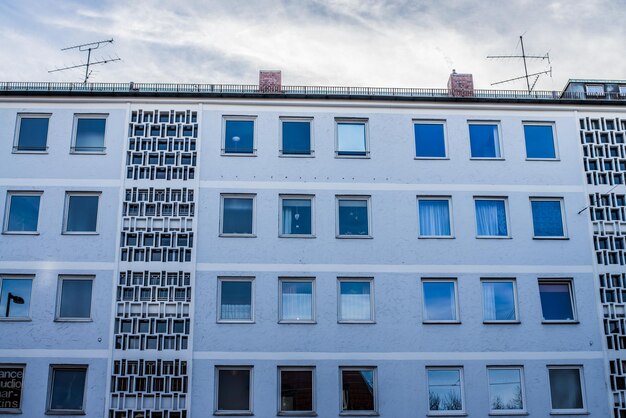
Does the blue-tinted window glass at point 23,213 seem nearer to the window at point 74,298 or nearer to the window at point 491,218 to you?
the window at point 74,298

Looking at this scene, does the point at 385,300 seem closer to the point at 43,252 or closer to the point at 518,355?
the point at 518,355

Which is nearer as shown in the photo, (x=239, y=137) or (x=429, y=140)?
(x=239, y=137)

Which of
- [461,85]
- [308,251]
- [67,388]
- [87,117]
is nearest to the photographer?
[67,388]

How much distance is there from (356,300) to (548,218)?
7952mm

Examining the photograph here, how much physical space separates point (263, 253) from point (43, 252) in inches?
306

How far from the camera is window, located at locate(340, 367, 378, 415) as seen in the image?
2436 centimetres

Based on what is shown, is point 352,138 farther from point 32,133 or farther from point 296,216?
point 32,133

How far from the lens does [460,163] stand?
2700cm

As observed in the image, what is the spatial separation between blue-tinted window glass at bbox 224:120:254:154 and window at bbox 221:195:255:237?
1856 millimetres

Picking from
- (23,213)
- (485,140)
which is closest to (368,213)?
(485,140)

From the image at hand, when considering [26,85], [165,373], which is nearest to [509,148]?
[165,373]

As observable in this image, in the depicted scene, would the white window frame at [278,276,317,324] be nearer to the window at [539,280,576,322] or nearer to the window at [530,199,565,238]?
the window at [539,280,576,322]

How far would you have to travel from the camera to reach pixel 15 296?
24797mm

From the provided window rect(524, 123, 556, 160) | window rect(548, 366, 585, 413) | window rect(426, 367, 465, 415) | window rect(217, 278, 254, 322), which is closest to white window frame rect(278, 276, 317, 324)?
window rect(217, 278, 254, 322)
